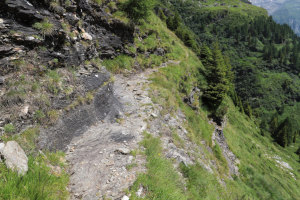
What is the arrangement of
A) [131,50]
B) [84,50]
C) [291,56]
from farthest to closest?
[291,56]
[131,50]
[84,50]

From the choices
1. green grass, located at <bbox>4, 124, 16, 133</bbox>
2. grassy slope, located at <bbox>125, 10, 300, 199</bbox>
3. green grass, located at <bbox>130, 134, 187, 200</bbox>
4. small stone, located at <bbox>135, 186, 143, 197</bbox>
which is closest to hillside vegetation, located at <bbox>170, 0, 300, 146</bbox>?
grassy slope, located at <bbox>125, 10, 300, 199</bbox>

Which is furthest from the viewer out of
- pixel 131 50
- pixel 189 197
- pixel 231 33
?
pixel 231 33

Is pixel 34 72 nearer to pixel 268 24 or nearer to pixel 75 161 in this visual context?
pixel 75 161

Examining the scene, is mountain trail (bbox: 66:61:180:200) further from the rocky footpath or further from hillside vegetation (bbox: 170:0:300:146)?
hillside vegetation (bbox: 170:0:300:146)

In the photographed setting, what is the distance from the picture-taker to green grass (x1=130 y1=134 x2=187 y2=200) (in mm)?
→ 4887

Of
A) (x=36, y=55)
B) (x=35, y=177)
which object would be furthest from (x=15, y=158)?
(x=36, y=55)

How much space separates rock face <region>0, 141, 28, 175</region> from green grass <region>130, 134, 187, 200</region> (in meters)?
3.13

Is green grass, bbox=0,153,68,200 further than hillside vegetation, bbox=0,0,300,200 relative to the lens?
No

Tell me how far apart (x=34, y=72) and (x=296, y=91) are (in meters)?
152

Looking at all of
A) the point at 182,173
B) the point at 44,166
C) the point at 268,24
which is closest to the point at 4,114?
the point at 44,166

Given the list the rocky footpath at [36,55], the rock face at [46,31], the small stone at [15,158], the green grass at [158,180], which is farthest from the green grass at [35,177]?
the rock face at [46,31]

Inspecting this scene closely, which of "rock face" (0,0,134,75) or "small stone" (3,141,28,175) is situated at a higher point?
"rock face" (0,0,134,75)

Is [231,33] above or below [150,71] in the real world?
above

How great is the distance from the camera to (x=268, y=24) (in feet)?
540
